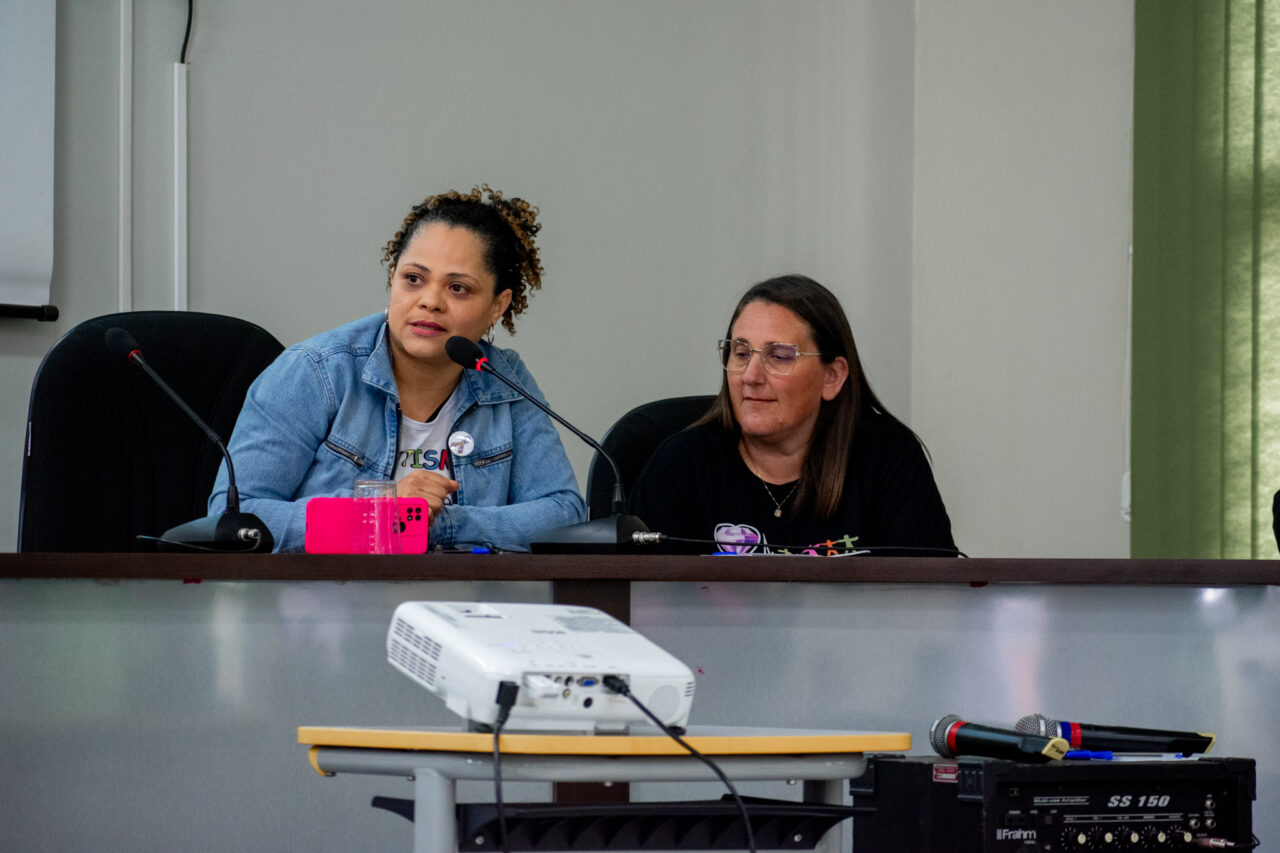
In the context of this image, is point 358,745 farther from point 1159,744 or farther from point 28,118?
point 28,118

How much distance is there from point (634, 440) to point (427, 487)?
62 centimetres

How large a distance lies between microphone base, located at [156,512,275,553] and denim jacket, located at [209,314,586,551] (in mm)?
324

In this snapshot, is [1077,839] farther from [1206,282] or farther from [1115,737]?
[1206,282]

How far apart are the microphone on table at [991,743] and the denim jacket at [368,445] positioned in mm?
839

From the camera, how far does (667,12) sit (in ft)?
11.0

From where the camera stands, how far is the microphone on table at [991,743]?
1.22 meters

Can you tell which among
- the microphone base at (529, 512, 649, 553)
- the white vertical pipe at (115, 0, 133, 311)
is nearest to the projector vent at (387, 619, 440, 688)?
the microphone base at (529, 512, 649, 553)

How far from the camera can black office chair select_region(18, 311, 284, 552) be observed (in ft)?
7.02

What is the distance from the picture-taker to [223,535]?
1541 millimetres

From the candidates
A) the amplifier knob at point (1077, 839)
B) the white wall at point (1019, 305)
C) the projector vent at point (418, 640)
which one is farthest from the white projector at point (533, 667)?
the white wall at point (1019, 305)

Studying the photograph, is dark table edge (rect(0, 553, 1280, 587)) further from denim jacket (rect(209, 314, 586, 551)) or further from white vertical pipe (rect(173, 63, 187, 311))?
white vertical pipe (rect(173, 63, 187, 311))

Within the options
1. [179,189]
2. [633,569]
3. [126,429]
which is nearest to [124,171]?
[179,189]

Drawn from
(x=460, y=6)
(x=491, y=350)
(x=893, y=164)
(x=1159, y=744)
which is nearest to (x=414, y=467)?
(x=491, y=350)

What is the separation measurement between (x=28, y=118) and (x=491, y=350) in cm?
121
